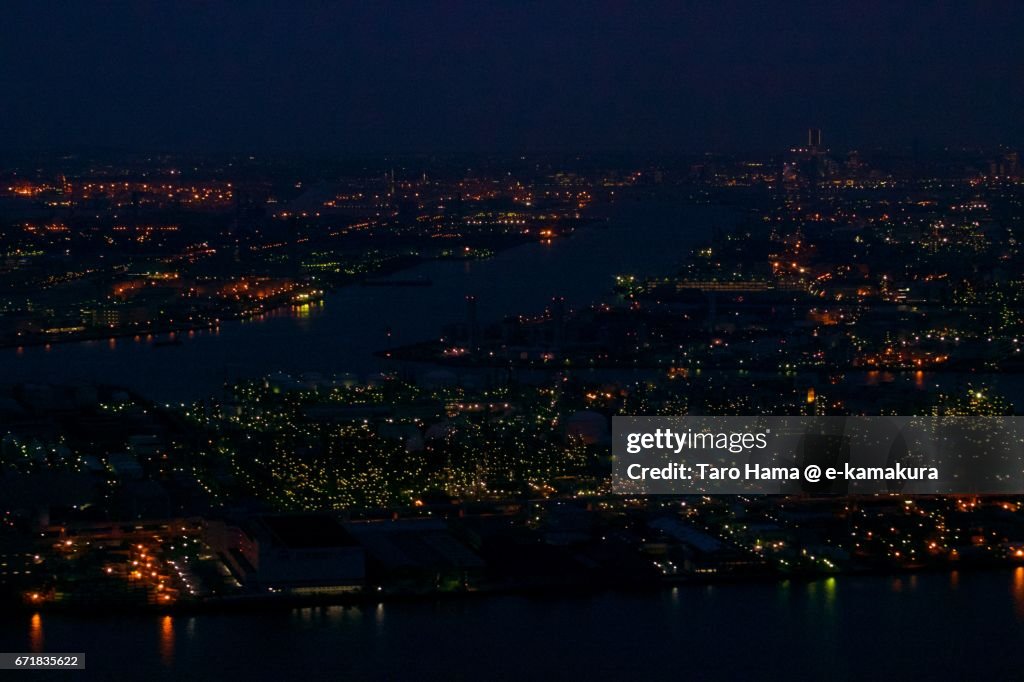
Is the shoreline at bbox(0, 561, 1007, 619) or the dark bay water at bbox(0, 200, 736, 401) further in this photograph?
the dark bay water at bbox(0, 200, 736, 401)

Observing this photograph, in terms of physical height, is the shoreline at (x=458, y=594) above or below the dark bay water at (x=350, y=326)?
below

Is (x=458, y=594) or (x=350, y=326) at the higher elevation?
(x=350, y=326)

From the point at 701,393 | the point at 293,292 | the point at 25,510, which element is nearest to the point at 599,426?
the point at 701,393

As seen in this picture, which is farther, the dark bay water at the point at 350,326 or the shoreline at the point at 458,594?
the dark bay water at the point at 350,326

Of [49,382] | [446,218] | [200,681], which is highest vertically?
[446,218]

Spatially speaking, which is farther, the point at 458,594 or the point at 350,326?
the point at 350,326

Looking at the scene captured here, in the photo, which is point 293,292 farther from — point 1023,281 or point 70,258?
point 1023,281

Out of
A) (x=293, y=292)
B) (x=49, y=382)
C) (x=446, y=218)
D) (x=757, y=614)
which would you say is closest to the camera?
(x=757, y=614)

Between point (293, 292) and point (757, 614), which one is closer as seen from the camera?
point (757, 614)
